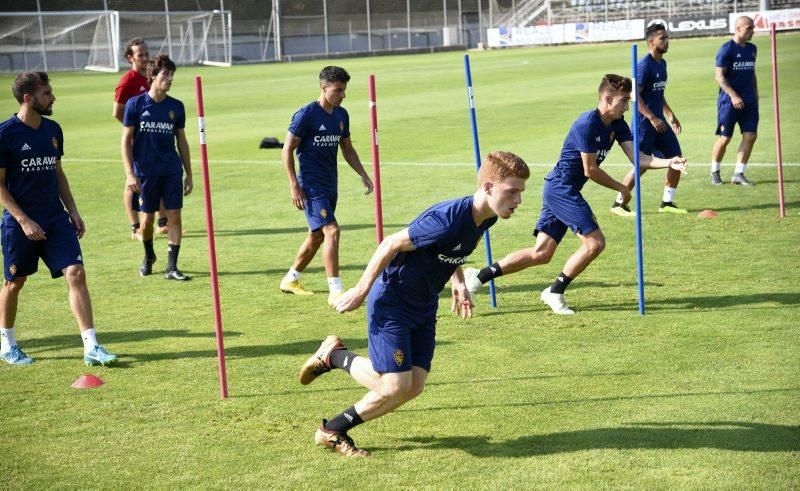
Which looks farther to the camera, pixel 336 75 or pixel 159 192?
pixel 159 192

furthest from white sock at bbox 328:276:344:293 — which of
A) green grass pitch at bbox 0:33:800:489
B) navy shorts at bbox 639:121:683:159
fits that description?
navy shorts at bbox 639:121:683:159

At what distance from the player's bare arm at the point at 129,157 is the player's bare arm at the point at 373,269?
608 cm

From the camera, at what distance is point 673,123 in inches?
575

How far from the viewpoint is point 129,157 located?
11242 mm

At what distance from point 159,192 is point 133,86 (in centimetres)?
276

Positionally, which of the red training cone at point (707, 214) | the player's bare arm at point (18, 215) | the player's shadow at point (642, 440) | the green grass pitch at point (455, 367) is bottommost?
the player's shadow at point (642, 440)

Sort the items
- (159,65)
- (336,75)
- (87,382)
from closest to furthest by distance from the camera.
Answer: (87,382) → (336,75) → (159,65)

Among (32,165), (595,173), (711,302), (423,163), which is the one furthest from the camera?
(423,163)

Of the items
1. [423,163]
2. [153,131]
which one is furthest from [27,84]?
[423,163]

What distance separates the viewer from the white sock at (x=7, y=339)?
8.42 meters

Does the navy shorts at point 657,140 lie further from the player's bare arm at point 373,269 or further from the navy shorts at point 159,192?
the player's bare arm at point 373,269

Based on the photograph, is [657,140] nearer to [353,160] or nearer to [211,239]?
[353,160]

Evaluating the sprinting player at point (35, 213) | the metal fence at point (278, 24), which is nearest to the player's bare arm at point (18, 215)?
the sprinting player at point (35, 213)

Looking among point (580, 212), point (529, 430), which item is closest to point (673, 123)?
point (580, 212)
